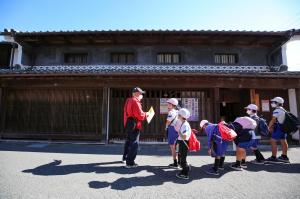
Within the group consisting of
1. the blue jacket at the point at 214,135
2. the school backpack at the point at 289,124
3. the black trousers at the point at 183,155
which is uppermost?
the school backpack at the point at 289,124

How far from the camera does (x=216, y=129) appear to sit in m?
4.80

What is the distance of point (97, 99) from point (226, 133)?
6536 mm

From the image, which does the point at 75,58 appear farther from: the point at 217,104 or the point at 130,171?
the point at 130,171

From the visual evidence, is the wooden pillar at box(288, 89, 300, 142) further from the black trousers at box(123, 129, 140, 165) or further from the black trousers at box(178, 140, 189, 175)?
the black trousers at box(123, 129, 140, 165)

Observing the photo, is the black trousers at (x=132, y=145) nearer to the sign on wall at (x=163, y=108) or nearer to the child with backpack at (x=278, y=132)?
the child with backpack at (x=278, y=132)

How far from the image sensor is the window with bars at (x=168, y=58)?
11680mm

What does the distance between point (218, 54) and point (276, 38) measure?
10.2 feet

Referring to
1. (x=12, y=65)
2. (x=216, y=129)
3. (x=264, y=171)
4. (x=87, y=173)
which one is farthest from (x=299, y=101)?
(x=12, y=65)

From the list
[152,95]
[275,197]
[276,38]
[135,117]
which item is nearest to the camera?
[275,197]

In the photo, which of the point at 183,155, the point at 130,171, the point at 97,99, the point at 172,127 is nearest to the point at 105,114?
the point at 97,99

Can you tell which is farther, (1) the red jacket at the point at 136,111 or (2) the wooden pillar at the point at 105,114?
(2) the wooden pillar at the point at 105,114

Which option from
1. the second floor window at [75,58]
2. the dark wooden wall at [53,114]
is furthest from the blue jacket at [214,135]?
the second floor window at [75,58]

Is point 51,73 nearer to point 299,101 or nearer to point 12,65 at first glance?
point 12,65

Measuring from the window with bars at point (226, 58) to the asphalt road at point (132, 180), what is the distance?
279 inches
